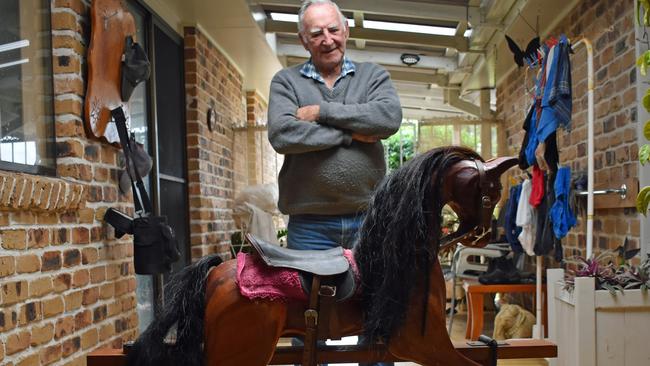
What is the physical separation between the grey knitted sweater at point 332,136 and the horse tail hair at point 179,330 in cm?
47

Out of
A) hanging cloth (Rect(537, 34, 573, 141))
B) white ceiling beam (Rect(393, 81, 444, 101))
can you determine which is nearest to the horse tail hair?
hanging cloth (Rect(537, 34, 573, 141))

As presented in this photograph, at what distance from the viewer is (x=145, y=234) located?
2.37 m

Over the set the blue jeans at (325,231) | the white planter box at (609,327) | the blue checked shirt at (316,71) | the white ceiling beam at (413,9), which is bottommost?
the white planter box at (609,327)

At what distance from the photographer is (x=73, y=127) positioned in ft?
7.14

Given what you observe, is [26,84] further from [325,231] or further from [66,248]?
[325,231]

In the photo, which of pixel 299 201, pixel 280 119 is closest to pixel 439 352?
pixel 299 201

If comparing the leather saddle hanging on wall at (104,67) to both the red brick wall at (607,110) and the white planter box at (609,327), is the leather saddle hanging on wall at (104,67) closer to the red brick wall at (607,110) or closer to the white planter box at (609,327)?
the white planter box at (609,327)

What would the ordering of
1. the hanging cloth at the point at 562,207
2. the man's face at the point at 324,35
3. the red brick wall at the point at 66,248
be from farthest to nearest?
the hanging cloth at the point at 562,207, the red brick wall at the point at 66,248, the man's face at the point at 324,35

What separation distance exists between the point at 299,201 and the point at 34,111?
45.1 inches

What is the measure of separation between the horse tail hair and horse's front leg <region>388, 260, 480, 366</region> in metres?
0.39

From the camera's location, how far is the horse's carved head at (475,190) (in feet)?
3.58

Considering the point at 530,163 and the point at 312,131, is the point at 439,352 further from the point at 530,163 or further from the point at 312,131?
the point at 530,163

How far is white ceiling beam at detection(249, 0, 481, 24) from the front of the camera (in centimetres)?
411

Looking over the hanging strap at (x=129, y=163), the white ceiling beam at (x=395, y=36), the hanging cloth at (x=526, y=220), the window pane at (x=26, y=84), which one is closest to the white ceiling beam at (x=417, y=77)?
the white ceiling beam at (x=395, y=36)
